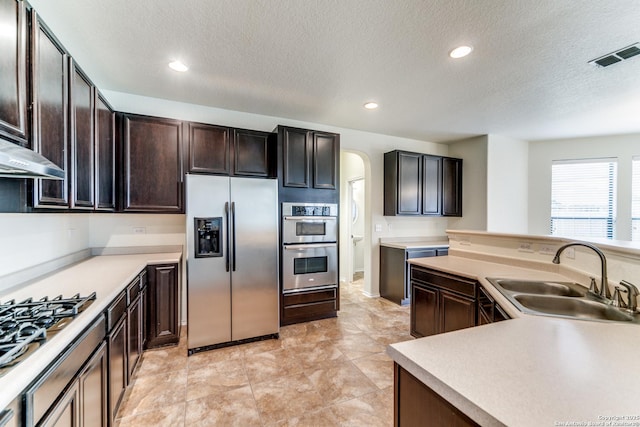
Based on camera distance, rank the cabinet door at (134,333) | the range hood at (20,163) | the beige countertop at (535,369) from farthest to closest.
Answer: the cabinet door at (134,333) → the range hood at (20,163) → the beige countertop at (535,369)

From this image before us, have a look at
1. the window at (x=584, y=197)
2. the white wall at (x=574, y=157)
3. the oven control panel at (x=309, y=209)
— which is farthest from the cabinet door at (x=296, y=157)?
the window at (x=584, y=197)

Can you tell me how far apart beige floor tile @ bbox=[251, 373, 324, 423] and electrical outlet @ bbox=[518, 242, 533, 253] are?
214 centimetres

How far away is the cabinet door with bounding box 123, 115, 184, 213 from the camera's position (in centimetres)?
281

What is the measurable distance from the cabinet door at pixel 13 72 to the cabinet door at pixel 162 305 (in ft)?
5.68

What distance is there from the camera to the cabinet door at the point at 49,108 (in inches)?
54.8

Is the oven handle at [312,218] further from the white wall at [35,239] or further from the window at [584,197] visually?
the window at [584,197]

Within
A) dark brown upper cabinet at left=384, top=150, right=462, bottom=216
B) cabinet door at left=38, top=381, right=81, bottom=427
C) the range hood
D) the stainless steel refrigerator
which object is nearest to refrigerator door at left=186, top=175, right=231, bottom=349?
the stainless steel refrigerator

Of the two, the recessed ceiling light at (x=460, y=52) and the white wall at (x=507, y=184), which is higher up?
the recessed ceiling light at (x=460, y=52)

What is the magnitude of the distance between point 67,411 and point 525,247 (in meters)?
3.20

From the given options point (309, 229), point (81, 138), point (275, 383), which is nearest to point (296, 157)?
point (309, 229)

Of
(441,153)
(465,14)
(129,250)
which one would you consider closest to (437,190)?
(441,153)

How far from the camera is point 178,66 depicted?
2473 mm

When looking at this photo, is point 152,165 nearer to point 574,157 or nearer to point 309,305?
point 309,305

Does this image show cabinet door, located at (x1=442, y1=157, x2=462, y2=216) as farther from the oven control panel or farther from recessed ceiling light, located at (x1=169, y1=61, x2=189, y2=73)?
recessed ceiling light, located at (x1=169, y1=61, x2=189, y2=73)
